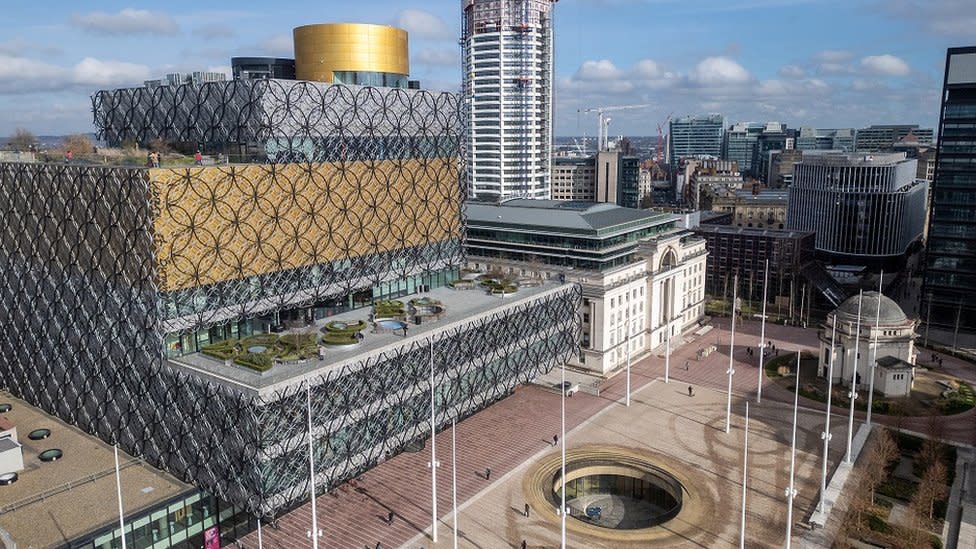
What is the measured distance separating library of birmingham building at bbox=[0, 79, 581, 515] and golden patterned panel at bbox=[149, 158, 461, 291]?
0.19 metres

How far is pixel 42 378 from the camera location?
80750 millimetres

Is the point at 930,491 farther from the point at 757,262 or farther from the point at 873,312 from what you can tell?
the point at 757,262

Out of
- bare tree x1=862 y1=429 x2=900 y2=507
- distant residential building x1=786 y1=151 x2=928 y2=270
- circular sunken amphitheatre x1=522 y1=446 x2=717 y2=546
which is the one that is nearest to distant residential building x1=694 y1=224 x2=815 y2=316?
distant residential building x1=786 y1=151 x2=928 y2=270

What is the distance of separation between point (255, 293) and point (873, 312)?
8773cm

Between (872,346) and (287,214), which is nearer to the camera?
(287,214)

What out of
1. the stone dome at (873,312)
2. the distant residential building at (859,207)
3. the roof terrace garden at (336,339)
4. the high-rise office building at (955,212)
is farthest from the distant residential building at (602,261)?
the distant residential building at (859,207)

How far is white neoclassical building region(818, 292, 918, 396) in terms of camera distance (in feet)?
319

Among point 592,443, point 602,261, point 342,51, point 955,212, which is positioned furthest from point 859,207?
point 342,51

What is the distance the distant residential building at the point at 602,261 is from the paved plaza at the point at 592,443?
23.3 ft

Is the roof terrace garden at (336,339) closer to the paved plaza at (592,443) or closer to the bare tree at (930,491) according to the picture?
the paved plaza at (592,443)

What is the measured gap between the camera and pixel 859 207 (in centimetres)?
18125

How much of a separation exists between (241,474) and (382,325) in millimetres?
21759

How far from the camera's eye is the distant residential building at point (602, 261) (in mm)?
104000

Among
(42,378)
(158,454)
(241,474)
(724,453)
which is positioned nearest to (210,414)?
(241,474)
